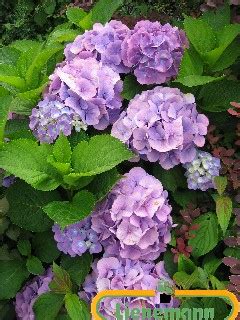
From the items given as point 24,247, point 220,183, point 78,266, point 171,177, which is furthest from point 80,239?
point 220,183

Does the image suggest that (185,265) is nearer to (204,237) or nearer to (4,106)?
(204,237)

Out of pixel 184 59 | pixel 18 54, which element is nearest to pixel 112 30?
pixel 184 59

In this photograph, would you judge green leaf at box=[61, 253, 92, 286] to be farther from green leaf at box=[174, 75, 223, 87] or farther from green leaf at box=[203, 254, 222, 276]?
green leaf at box=[174, 75, 223, 87]

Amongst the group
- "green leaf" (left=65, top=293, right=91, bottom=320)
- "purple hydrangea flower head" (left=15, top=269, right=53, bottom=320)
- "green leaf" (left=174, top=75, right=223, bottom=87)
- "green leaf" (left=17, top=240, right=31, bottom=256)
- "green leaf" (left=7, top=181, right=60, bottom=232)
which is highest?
"green leaf" (left=174, top=75, right=223, bottom=87)

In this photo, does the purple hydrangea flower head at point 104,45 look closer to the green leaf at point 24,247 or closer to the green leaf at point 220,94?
the green leaf at point 220,94

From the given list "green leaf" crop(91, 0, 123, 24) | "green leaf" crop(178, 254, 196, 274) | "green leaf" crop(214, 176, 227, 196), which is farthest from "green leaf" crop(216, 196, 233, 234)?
"green leaf" crop(91, 0, 123, 24)

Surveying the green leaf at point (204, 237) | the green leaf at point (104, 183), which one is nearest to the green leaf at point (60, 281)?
the green leaf at point (104, 183)
